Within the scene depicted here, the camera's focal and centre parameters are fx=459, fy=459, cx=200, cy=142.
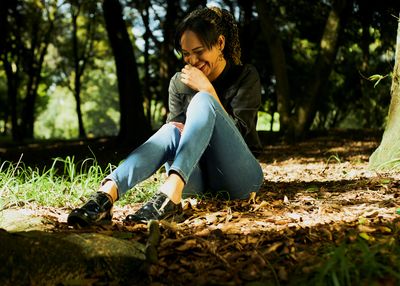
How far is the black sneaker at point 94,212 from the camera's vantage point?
2516 millimetres

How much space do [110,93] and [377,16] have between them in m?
37.5

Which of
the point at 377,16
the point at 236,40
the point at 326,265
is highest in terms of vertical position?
the point at 377,16

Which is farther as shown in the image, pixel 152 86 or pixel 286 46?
pixel 152 86

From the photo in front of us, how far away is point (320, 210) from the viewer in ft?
9.32

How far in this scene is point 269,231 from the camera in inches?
96.2

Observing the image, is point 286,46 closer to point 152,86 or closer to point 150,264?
point 152,86

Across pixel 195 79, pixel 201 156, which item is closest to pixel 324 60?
pixel 195 79

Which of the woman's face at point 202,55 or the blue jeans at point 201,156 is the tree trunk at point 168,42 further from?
the blue jeans at point 201,156

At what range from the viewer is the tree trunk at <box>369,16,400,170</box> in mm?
4348

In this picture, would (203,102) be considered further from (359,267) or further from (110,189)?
(359,267)

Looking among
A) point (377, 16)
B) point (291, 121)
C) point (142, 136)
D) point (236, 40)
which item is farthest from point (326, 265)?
point (377, 16)

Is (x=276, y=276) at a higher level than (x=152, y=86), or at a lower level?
lower

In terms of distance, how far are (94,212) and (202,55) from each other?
1.41 m

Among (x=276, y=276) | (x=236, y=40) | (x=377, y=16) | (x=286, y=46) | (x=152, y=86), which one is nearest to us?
(x=276, y=276)
